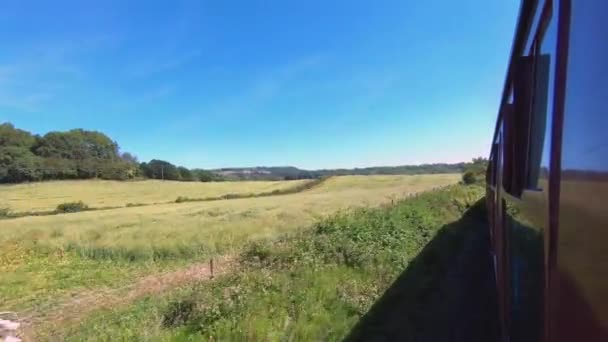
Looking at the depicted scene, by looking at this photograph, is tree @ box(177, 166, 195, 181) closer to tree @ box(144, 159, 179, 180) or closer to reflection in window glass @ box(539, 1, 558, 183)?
tree @ box(144, 159, 179, 180)

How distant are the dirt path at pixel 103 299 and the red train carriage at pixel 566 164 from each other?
29.4 ft

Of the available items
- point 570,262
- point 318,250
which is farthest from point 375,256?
point 570,262

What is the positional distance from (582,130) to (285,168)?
12864 cm

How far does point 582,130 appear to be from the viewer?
2.94 feet

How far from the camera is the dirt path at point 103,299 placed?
10797 millimetres

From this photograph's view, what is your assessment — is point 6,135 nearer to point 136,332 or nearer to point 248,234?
point 248,234

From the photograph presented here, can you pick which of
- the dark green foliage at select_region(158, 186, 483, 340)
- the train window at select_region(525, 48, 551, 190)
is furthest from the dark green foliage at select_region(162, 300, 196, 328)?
the train window at select_region(525, 48, 551, 190)

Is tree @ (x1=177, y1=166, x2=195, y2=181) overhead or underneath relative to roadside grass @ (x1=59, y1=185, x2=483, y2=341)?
overhead

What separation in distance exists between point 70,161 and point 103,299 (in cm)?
7869

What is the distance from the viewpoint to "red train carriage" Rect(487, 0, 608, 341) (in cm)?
79

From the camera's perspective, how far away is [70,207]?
5175cm

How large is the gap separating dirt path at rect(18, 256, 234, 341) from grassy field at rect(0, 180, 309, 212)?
43.8m

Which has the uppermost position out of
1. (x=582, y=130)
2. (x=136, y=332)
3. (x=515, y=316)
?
(x=582, y=130)

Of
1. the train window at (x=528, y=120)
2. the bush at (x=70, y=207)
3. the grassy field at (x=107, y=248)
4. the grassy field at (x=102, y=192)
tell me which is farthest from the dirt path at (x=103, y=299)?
the grassy field at (x=102, y=192)
